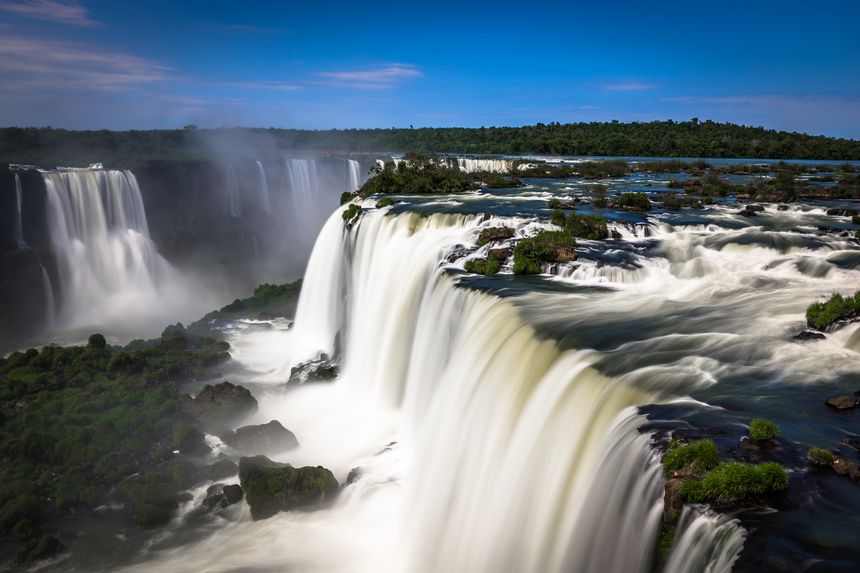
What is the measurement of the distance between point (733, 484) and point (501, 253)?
46.9 ft

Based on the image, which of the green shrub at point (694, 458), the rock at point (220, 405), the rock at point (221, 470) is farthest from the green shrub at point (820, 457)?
the rock at point (220, 405)

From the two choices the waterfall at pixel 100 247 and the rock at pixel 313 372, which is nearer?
the rock at pixel 313 372

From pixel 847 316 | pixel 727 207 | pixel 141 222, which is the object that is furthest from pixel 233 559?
pixel 141 222

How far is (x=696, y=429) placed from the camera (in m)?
9.25

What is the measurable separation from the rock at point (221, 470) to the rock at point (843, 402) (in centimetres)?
1484

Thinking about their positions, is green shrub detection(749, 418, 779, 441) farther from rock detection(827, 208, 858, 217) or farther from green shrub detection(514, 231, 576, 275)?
rock detection(827, 208, 858, 217)

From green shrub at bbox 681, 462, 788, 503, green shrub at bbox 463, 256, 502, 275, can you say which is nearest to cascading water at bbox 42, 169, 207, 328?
green shrub at bbox 463, 256, 502, 275

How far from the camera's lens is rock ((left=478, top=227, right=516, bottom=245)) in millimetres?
22891

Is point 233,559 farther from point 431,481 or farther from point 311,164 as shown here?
point 311,164

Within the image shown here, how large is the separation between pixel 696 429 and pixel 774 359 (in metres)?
3.94

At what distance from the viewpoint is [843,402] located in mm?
9992

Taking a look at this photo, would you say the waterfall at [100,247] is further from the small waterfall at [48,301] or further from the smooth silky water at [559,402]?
the smooth silky water at [559,402]

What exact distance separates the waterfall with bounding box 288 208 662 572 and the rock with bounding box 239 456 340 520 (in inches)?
93.8

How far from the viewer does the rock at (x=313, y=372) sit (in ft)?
81.5
